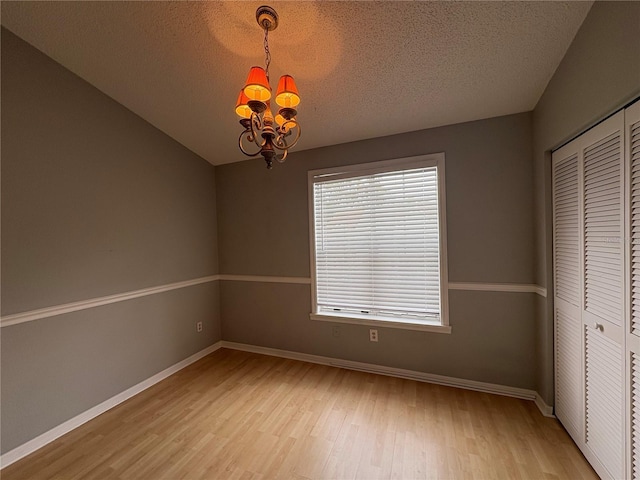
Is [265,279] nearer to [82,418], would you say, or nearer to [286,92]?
[82,418]

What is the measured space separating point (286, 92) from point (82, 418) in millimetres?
2866

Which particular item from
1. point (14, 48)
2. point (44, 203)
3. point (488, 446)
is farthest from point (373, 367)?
point (14, 48)

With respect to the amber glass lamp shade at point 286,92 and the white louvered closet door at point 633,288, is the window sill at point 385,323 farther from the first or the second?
the amber glass lamp shade at point 286,92

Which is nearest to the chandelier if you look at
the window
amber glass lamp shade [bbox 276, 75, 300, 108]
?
amber glass lamp shade [bbox 276, 75, 300, 108]

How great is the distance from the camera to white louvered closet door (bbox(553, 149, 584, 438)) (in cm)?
166

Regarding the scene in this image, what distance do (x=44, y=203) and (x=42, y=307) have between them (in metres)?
0.75

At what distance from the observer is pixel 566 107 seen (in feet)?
5.35

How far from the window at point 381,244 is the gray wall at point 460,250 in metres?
0.10

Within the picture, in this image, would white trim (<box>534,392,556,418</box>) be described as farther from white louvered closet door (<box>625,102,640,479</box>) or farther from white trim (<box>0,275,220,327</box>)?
white trim (<box>0,275,220,327</box>)

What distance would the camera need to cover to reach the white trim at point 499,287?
2.17 metres

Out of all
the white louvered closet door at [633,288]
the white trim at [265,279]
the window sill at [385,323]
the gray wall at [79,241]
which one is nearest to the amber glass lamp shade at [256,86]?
the white louvered closet door at [633,288]

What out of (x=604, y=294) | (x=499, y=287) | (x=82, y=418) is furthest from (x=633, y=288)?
(x=82, y=418)

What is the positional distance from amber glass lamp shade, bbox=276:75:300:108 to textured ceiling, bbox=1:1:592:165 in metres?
0.53

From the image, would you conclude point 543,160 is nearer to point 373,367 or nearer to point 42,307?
point 373,367
